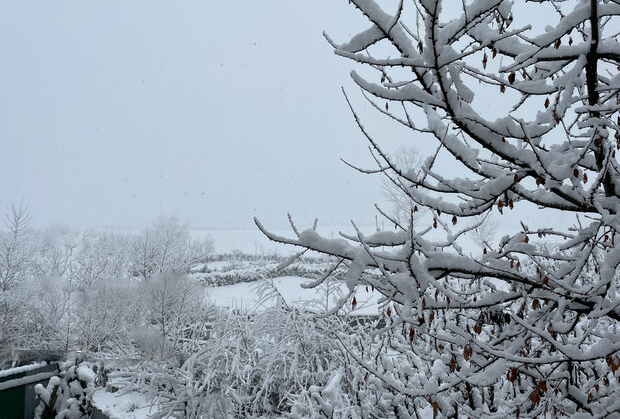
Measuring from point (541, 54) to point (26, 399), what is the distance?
1336 centimetres

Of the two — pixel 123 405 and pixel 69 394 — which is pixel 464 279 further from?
pixel 123 405

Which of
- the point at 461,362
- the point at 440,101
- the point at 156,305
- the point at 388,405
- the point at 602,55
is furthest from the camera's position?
the point at 156,305

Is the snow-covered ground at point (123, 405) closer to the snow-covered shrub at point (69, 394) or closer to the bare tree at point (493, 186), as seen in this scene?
the snow-covered shrub at point (69, 394)

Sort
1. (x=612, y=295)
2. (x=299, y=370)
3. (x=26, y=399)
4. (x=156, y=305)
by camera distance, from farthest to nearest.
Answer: (x=156, y=305), (x=26, y=399), (x=299, y=370), (x=612, y=295)

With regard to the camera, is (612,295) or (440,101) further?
(612,295)

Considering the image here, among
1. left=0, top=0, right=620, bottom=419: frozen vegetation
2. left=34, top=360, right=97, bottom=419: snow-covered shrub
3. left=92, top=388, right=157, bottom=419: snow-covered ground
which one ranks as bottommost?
left=92, top=388, right=157, bottom=419: snow-covered ground

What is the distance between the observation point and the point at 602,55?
8.27ft

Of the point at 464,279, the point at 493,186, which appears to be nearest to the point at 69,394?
the point at 464,279

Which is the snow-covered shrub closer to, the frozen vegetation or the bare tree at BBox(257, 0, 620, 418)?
the frozen vegetation

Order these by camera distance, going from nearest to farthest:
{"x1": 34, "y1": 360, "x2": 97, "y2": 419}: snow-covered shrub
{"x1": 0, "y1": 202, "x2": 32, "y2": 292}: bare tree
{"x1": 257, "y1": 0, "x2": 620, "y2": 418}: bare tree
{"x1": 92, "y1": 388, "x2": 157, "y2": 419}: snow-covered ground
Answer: {"x1": 257, "y1": 0, "x2": 620, "y2": 418}: bare tree
{"x1": 34, "y1": 360, "x2": 97, "y2": 419}: snow-covered shrub
{"x1": 92, "y1": 388, "x2": 157, "y2": 419}: snow-covered ground
{"x1": 0, "y1": 202, "x2": 32, "y2": 292}: bare tree

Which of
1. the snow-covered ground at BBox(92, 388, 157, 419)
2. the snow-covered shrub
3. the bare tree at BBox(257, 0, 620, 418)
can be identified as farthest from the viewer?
the snow-covered ground at BBox(92, 388, 157, 419)

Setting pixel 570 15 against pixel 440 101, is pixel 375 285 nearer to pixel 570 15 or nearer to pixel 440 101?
pixel 440 101

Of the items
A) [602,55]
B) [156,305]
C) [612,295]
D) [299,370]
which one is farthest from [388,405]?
[156,305]

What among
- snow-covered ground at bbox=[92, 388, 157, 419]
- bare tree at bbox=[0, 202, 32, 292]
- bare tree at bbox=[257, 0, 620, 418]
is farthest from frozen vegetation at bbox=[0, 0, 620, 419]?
bare tree at bbox=[0, 202, 32, 292]
